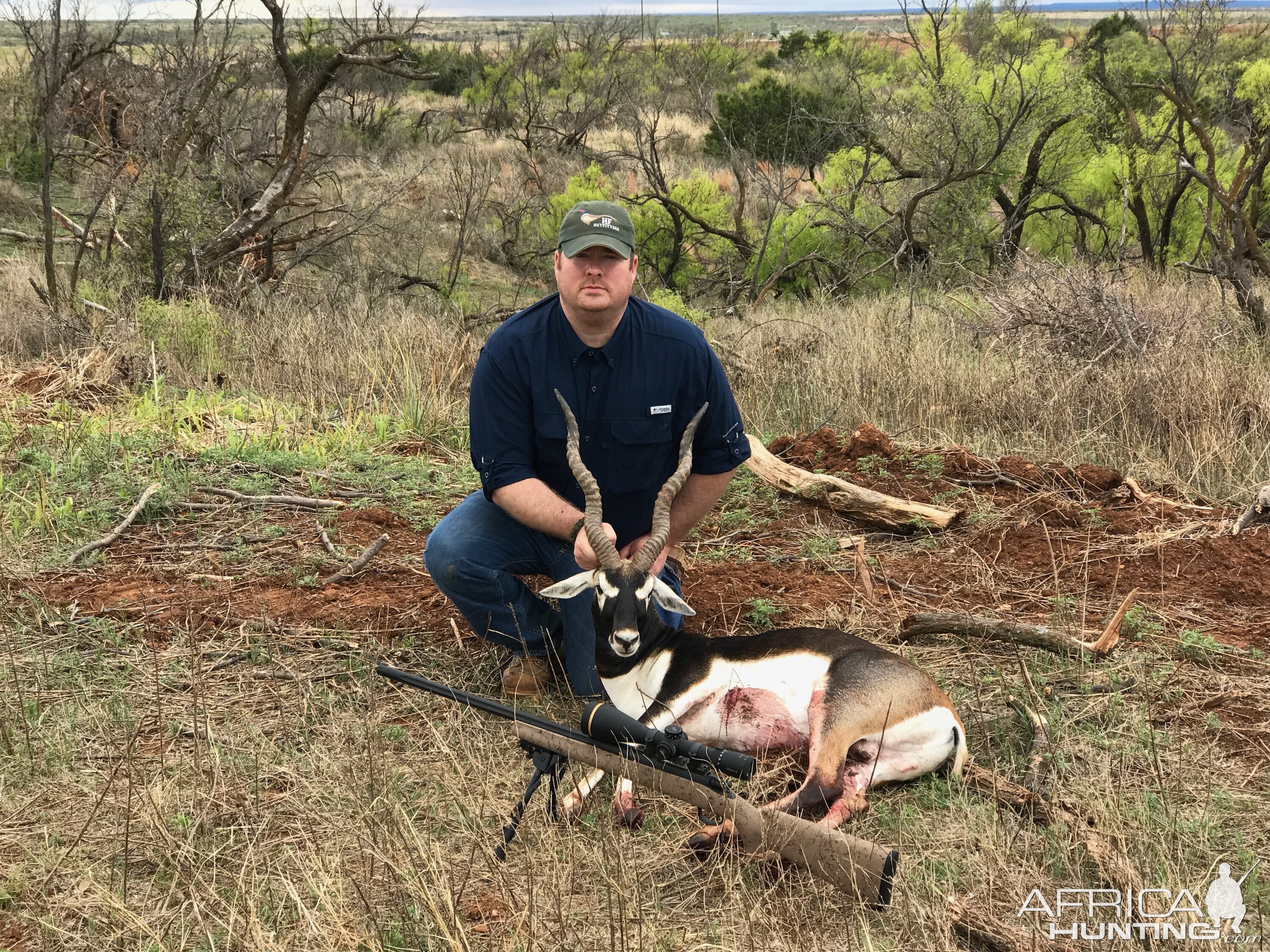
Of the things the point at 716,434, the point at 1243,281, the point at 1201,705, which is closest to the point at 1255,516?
the point at 1201,705

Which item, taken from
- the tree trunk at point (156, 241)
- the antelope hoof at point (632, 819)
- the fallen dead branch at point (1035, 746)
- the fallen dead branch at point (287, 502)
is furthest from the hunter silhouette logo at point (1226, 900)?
the tree trunk at point (156, 241)

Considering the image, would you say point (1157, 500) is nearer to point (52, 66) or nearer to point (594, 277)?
point (594, 277)

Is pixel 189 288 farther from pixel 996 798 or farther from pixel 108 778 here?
pixel 996 798

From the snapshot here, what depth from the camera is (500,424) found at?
16.1ft

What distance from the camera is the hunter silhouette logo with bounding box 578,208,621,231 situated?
184 inches

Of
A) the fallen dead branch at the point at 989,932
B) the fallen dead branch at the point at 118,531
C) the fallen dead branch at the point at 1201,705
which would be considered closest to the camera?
the fallen dead branch at the point at 989,932

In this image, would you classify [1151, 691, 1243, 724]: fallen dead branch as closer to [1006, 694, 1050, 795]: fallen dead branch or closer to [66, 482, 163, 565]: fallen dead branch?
[1006, 694, 1050, 795]: fallen dead branch

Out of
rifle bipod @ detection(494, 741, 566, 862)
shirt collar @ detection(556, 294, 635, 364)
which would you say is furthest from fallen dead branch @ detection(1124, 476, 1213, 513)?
rifle bipod @ detection(494, 741, 566, 862)

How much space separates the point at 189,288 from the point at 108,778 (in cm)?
918

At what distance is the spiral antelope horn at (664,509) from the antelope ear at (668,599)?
8 centimetres

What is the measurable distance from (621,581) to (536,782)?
90cm

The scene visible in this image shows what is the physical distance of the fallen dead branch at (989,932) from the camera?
10.0 feet

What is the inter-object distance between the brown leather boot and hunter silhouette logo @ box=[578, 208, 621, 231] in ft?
6.63

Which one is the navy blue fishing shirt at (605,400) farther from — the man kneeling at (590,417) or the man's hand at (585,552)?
the man's hand at (585,552)
